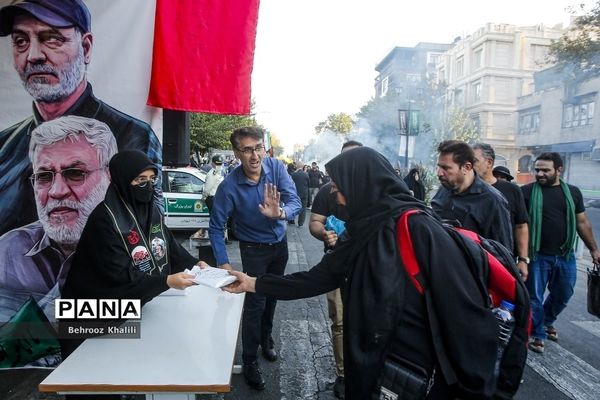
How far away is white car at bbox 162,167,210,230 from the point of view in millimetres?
9695

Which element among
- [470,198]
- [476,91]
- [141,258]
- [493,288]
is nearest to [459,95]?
[476,91]

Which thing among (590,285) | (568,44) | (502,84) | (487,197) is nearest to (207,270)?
(487,197)

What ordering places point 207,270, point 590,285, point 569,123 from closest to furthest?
point 207,270, point 590,285, point 569,123

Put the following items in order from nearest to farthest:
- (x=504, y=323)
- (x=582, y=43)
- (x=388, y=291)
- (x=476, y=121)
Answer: (x=388, y=291) < (x=504, y=323) < (x=582, y=43) < (x=476, y=121)

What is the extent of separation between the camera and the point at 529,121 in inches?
1556

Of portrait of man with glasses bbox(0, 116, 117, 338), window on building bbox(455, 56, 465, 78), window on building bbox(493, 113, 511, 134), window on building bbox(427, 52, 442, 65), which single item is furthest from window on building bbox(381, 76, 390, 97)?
portrait of man with glasses bbox(0, 116, 117, 338)

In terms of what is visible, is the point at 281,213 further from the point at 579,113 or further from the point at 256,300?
the point at 579,113

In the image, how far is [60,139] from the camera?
3.08 meters

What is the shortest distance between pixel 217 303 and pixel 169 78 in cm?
181

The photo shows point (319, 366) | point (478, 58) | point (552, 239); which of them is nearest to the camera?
point (319, 366)

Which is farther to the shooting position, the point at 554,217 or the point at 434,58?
the point at 434,58


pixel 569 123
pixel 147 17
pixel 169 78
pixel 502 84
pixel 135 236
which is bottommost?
pixel 135 236

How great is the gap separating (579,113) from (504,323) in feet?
120

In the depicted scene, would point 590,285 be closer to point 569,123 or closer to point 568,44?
point 568,44
